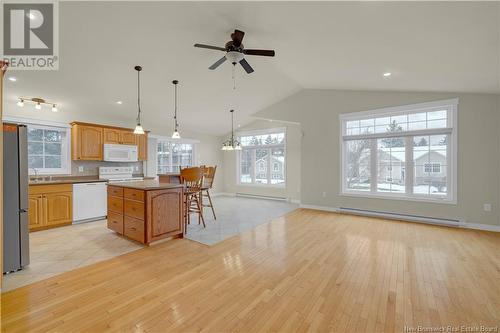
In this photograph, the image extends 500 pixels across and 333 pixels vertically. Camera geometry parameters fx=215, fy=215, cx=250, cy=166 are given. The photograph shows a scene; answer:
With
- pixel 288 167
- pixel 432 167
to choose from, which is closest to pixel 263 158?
pixel 288 167

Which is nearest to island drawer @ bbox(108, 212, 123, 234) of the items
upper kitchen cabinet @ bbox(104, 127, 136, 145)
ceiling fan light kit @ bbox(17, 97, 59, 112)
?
upper kitchen cabinet @ bbox(104, 127, 136, 145)

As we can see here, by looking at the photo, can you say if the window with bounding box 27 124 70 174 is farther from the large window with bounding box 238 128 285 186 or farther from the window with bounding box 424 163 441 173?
the window with bounding box 424 163 441 173

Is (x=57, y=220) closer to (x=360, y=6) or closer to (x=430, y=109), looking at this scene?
(x=360, y=6)

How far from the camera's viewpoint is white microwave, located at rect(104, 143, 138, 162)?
4909mm

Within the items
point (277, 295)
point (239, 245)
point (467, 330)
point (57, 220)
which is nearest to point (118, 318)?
point (277, 295)

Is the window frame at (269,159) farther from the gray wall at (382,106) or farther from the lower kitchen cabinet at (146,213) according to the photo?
the lower kitchen cabinet at (146,213)

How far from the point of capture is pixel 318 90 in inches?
221

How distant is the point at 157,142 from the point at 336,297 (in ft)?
19.4

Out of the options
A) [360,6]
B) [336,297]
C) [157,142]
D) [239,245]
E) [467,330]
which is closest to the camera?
[467,330]

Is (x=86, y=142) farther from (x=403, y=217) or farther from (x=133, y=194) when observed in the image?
(x=403, y=217)

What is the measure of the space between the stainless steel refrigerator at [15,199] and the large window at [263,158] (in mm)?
5997

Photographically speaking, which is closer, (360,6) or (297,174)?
(360,6)

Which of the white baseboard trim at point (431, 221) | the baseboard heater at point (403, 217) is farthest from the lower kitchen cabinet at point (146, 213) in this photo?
the baseboard heater at point (403, 217)

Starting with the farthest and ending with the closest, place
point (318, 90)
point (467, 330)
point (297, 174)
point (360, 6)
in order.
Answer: point (297, 174)
point (318, 90)
point (360, 6)
point (467, 330)
